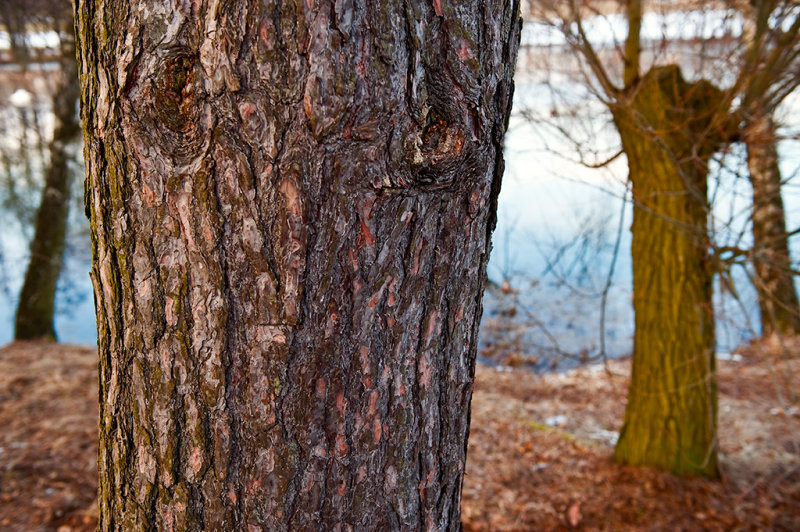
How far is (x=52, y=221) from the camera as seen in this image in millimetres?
7836

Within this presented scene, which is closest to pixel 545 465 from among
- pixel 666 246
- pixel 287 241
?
pixel 666 246

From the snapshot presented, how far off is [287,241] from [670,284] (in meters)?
3.74

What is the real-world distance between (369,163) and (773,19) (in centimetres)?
401

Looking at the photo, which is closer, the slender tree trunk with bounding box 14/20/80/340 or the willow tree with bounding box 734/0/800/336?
the willow tree with bounding box 734/0/800/336

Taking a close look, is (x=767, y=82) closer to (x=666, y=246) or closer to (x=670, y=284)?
(x=666, y=246)

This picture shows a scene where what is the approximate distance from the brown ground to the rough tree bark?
8.95ft

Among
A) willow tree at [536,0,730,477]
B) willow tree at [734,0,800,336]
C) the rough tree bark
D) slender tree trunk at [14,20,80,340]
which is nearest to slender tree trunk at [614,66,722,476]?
willow tree at [536,0,730,477]

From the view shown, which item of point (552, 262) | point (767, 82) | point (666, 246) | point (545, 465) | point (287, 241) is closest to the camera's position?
point (287, 241)

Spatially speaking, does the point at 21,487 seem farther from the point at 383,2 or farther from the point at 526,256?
the point at 526,256

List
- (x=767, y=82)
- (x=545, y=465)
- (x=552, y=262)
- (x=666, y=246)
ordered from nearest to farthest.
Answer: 1. (x=767, y=82)
2. (x=666, y=246)
3. (x=545, y=465)
4. (x=552, y=262)

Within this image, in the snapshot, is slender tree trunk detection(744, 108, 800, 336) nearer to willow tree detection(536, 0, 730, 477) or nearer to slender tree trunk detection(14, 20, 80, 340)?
willow tree detection(536, 0, 730, 477)

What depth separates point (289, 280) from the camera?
91cm

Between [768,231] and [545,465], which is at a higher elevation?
[768,231]

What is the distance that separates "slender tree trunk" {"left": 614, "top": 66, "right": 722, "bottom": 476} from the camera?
3717mm
